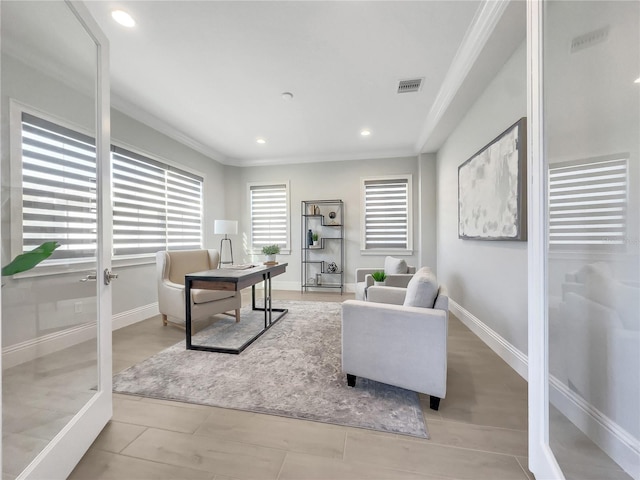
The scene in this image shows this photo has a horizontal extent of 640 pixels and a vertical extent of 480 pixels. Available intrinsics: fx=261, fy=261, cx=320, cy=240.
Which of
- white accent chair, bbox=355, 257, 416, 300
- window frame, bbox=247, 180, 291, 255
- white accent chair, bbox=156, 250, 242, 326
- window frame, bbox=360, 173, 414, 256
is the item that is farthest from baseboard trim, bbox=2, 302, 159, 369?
window frame, bbox=360, 173, 414, 256

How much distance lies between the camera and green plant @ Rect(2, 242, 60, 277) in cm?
98

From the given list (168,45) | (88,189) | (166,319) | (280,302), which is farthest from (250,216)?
(88,189)

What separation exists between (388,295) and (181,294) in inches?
86.5

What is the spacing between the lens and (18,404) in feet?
→ 3.35

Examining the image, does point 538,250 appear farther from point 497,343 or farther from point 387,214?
point 387,214

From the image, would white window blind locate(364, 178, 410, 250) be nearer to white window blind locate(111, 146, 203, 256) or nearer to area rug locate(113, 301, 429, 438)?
area rug locate(113, 301, 429, 438)

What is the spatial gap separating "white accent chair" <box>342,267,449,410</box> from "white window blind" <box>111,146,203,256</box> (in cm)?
310

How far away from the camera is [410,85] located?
280cm

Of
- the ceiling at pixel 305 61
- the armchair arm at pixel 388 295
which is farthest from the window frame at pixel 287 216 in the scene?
the armchair arm at pixel 388 295

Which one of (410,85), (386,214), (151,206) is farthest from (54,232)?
(386,214)

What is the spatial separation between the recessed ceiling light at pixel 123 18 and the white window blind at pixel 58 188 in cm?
117

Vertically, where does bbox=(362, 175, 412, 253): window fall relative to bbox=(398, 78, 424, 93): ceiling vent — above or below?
below

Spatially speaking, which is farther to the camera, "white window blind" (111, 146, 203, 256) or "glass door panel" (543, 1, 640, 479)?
"white window blind" (111, 146, 203, 256)

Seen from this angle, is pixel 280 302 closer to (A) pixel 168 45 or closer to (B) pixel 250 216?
(B) pixel 250 216
